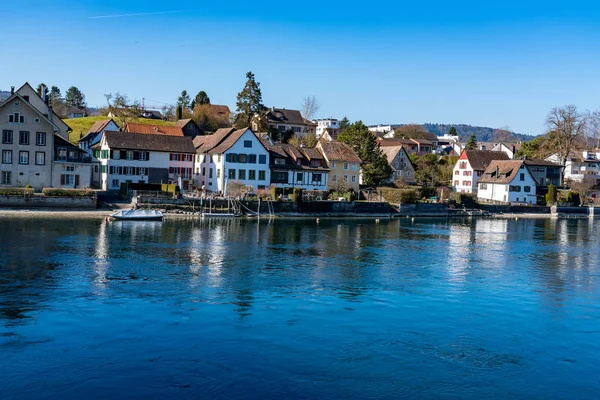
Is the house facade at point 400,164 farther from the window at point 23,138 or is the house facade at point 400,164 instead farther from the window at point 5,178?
the window at point 5,178

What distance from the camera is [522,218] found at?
9456 cm

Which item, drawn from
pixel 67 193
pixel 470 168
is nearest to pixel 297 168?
pixel 67 193

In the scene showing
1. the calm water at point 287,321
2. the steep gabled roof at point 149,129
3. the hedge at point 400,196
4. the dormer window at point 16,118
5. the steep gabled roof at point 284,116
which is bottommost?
the calm water at point 287,321

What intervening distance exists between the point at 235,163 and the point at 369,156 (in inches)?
977

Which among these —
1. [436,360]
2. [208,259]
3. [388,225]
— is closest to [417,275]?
[208,259]

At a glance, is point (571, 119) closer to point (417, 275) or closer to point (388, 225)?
point (388, 225)

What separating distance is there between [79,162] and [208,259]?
3905 centimetres

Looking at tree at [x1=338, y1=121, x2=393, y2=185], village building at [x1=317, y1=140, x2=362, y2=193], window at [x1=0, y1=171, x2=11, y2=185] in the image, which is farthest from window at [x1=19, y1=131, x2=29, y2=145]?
tree at [x1=338, y1=121, x2=393, y2=185]

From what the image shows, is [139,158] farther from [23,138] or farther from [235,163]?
[23,138]

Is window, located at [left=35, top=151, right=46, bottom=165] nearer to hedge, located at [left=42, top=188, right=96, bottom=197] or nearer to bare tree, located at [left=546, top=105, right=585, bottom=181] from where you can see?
hedge, located at [left=42, top=188, right=96, bottom=197]

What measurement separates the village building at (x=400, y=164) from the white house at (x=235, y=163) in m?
34.0

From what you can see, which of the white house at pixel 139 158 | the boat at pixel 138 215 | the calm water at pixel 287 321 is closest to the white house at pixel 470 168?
the white house at pixel 139 158

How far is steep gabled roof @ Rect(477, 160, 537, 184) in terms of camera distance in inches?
4092

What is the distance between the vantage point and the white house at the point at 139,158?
80.5 meters
